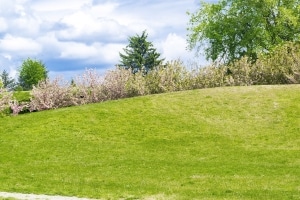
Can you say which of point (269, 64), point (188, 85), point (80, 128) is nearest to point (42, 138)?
point (80, 128)

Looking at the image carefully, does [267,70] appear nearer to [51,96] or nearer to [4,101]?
[51,96]

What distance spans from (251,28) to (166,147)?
35808 millimetres

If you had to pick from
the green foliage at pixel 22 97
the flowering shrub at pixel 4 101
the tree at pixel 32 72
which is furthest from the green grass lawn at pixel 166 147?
the tree at pixel 32 72

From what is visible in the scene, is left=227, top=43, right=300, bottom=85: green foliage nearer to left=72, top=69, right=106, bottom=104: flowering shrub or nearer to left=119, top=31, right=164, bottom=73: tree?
left=72, top=69, right=106, bottom=104: flowering shrub

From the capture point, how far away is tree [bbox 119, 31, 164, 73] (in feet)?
351

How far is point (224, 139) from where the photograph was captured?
29562 millimetres

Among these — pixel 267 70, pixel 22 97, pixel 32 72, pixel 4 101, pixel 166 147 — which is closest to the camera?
pixel 166 147

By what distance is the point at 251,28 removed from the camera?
60.9 m

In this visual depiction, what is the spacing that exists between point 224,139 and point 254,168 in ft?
23.6

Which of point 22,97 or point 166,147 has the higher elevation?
point 22,97

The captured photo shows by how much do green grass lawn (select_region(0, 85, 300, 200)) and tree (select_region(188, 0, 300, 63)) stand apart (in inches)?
912

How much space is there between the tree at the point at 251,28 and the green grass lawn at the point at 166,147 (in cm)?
2317

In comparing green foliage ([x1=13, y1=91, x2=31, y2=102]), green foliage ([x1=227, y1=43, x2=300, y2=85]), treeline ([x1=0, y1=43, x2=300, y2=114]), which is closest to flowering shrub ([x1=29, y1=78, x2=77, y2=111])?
treeline ([x1=0, y1=43, x2=300, y2=114])

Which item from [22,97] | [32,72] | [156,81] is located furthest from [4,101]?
[32,72]
